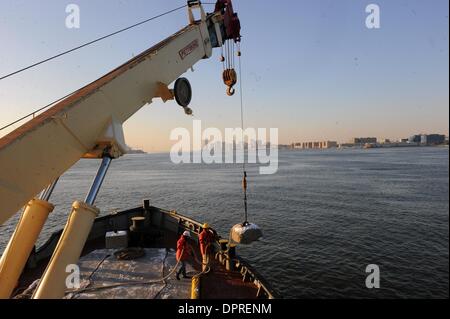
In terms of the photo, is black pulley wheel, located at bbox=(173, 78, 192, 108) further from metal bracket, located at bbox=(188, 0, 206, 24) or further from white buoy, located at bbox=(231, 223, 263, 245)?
white buoy, located at bbox=(231, 223, 263, 245)

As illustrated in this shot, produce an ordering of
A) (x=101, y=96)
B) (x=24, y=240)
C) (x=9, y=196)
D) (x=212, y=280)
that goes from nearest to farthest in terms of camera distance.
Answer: (x=9, y=196) < (x=24, y=240) < (x=101, y=96) < (x=212, y=280)

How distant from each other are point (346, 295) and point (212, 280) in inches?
462

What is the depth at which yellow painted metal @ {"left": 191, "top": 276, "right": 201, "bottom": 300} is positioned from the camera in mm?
8477

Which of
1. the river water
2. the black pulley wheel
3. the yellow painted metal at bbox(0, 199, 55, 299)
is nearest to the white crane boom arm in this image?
the black pulley wheel

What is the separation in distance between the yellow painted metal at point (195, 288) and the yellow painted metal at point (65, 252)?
5.46 m

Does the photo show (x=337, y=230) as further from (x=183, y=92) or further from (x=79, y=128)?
(x=79, y=128)

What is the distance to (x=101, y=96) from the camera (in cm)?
488

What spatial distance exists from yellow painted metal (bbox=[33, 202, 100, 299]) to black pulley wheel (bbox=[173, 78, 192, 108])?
3842mm

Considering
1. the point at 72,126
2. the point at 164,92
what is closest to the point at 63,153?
→ the point at 72,126

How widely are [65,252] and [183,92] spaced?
481 cm

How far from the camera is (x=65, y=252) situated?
12.5 feet

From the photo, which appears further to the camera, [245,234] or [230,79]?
[230,79]

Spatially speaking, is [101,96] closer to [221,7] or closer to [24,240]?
[24,240]

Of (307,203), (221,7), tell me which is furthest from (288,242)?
(221,7)
